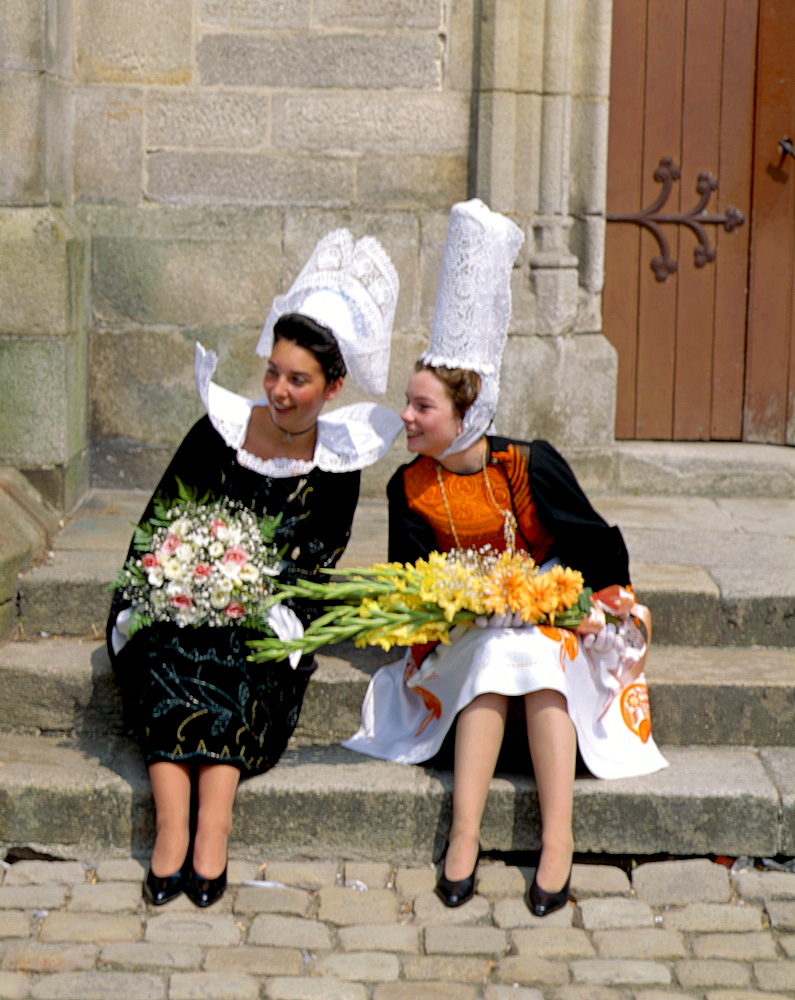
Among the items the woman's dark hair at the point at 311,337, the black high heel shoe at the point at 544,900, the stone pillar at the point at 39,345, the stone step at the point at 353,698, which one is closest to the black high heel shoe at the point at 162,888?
the stone step at the point at 353,698

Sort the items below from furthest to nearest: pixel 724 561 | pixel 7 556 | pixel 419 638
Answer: pixel 724 561 → pixel 7 556 → pixel 419 638

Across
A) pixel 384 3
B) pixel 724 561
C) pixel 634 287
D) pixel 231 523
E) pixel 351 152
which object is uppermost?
pixel 384 3

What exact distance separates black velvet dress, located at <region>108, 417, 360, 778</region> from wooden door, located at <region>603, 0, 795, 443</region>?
7.96 feet

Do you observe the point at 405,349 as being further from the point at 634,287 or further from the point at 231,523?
the point at 231,523

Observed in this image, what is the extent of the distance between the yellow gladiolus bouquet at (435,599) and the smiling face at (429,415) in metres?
0.31

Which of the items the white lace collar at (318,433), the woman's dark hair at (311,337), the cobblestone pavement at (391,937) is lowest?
the cobblestone pavement at (391,937)

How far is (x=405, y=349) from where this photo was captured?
5434 mm

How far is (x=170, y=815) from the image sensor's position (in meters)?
3.45

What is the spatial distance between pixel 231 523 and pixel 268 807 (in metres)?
0.76

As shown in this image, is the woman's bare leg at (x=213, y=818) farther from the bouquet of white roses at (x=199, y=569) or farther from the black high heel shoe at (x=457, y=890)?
the black high heel shoe at (x=457, y=890)

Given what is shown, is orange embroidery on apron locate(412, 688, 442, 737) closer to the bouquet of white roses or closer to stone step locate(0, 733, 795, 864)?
stone step locate(0, 733, 795, 864)

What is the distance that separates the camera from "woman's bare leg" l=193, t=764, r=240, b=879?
11.2 feet

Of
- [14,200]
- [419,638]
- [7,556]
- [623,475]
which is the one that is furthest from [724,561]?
[14,200]

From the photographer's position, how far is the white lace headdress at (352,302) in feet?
12.1
